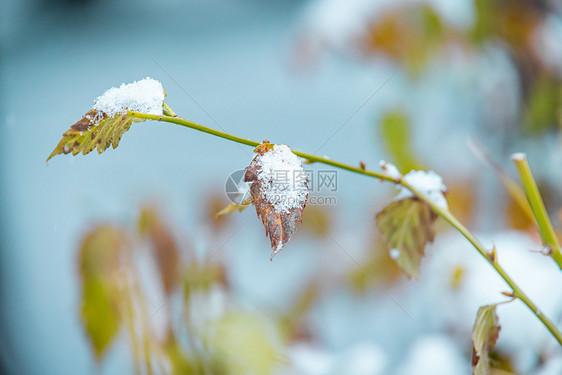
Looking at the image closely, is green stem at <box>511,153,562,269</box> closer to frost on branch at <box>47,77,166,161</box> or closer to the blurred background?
frost on branch at <box>47,77,166,161</box>

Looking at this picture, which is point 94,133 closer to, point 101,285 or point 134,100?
point 134,100

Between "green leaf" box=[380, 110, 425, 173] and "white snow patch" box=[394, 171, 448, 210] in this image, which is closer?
"white snow patch" box=[394, 171, 448, 210]

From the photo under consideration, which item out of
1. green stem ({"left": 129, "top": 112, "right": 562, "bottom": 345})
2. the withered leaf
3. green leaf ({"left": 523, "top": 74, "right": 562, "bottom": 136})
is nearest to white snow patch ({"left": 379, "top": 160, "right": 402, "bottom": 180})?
green stem ({"left": 129, "top": 112, "right": 562, "bottom": 345})

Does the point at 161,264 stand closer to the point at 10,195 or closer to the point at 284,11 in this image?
the point at 10,195

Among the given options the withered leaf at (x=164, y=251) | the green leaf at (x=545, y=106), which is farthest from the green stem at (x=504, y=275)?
the green leaf at (x=545, y=106)

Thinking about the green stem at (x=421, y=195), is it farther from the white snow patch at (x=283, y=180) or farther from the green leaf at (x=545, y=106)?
the green leaf at (x=545, y=106)
